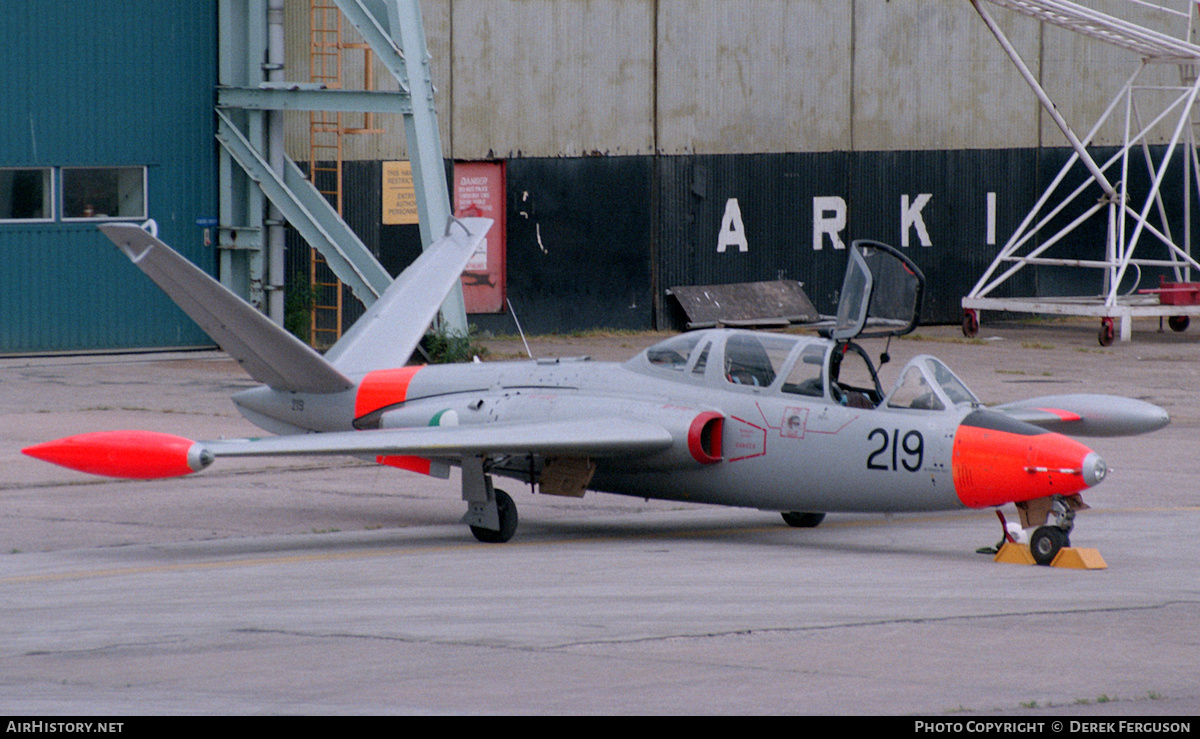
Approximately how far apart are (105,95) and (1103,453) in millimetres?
17971

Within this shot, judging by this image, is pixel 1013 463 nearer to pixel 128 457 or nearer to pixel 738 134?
pixel 128 457

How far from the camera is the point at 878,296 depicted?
44.2ft

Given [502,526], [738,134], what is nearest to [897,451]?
[502,526]

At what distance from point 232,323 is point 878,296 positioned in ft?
19.3

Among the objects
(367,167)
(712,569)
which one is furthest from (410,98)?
(712,569)

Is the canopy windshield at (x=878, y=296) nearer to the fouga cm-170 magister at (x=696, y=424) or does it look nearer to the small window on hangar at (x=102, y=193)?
the fouga cm-170 magister at (x=696, y=424)

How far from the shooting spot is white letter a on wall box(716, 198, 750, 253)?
3459 centimetres

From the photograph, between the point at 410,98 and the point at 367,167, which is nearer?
the point at 410,98

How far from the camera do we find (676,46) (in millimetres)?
33562

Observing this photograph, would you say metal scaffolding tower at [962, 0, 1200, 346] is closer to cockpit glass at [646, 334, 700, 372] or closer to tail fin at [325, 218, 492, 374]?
tail fin at [325, 218, 492, 374]

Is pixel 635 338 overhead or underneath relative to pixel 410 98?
underneath

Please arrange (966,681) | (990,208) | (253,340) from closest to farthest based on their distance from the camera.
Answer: (966,681)
(253,340)
(990,208)

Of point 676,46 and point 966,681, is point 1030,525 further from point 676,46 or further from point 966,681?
point 676,46

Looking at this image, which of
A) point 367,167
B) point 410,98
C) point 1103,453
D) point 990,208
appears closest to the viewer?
point 1103,453
